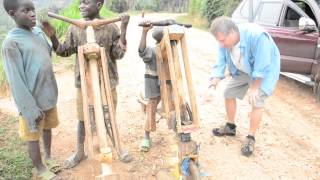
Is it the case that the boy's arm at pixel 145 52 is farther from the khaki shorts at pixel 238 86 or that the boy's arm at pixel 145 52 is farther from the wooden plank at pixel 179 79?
the khaki shorts at pixel 238 86

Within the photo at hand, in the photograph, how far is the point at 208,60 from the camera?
9766mm

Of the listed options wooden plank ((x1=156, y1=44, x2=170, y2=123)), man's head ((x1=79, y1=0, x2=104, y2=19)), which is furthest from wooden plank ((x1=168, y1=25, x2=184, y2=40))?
man's head ((x1=79, y1=0, x2=104, y2=19))

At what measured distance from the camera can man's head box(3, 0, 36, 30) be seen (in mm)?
3514

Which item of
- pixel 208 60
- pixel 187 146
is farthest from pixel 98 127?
pixel 208 60

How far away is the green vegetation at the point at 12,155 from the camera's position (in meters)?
4.14

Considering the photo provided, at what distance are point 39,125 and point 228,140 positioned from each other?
2377 millimetres

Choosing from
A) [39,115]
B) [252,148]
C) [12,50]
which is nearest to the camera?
[12,50]

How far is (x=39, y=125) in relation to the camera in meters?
3.87

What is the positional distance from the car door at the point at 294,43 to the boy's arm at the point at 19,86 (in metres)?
4.53

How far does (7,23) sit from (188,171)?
43.0 ft

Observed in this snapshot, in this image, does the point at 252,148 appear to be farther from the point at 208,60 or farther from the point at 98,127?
the point at 208,60

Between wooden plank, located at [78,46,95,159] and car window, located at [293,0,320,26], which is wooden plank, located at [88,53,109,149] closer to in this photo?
wooden plank, located at [78,46,95,159]

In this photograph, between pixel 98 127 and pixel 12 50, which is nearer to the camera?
pixel 98 127

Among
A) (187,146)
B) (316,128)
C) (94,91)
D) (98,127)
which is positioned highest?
(94,91)
